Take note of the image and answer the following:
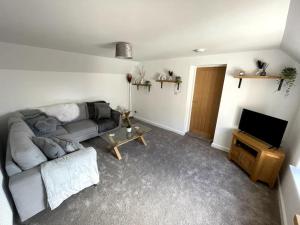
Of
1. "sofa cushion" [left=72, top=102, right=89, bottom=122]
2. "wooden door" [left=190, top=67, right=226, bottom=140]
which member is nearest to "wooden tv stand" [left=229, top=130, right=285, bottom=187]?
"wooden door" [left=190, top=67, right=226, bottom=140]

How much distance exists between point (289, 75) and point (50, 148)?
3484 mm

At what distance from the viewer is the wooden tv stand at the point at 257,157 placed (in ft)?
6.41

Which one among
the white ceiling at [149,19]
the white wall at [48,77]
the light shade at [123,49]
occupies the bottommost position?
the white wall at [48,77]

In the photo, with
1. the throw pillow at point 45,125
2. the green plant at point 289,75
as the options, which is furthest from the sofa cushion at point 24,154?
the green plant at point 289,75

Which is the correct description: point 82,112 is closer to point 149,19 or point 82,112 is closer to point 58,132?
point 58,132

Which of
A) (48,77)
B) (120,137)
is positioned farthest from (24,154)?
(48,77)

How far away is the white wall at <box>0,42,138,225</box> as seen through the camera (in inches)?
99.7

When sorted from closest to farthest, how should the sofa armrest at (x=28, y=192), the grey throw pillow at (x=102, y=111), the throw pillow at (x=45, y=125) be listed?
the sofa armrest at (x=28, y=192) → the throw pillow at (x=45, y=125) → the grey throw pillow at (x=102, y=111)

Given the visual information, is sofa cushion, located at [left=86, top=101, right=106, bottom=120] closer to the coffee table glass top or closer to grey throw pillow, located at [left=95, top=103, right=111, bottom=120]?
→ grey throw pillow, located at [left=95, top=103, right=111, bottom=120]

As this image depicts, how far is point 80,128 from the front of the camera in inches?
114

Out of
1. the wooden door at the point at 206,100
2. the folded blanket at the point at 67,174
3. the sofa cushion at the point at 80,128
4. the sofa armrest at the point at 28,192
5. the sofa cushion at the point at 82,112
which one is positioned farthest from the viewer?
the sofa cushion at the point at 82,112

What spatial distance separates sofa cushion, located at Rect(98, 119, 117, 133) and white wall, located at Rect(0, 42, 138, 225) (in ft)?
3.51

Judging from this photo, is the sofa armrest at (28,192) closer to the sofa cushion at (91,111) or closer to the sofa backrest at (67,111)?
the sofa backrest at (67,111)

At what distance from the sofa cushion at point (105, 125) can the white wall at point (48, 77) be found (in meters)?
1.07
